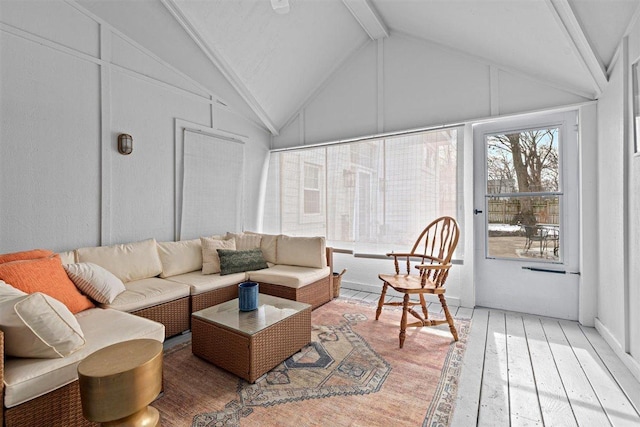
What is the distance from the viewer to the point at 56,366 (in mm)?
1423

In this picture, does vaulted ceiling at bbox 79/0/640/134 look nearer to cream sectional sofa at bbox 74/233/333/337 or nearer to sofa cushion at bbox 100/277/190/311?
cream sectional sofa at bbox 74/233/333/337

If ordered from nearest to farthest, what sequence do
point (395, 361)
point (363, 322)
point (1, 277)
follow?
point (1, 277), point (395, 361), point (363, 322)

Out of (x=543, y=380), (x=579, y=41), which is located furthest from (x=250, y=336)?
(x=579, y=41)

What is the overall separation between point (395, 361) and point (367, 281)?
77.3 inches

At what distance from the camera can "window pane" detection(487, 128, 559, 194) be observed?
313cm

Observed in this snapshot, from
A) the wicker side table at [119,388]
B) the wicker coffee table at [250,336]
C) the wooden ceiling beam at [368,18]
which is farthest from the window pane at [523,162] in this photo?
the wicker side table at [119,388]

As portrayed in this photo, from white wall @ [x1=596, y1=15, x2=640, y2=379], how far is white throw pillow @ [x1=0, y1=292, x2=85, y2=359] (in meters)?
3.42

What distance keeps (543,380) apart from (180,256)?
335 cm

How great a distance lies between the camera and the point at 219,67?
11.8 feet

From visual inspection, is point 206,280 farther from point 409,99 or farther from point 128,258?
point 409,99

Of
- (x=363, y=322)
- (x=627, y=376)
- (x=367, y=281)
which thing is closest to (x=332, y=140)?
(x=367, y=281)

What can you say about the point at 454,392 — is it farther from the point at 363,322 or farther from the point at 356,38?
the point at 356,38

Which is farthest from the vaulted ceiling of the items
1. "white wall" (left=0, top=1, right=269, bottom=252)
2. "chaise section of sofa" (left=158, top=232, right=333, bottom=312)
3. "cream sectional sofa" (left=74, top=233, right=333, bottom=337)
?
"cream sectional sofa" (left=74, top=233, right=333, bottom=337)

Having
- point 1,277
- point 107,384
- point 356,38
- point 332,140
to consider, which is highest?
point 356,38
